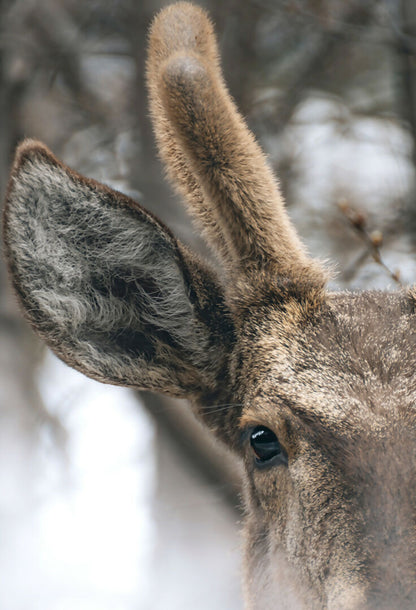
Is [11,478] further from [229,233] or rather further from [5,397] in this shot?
[229,233]

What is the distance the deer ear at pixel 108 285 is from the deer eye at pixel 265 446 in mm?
602

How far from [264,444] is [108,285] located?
1.23 metres

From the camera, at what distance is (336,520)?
3389 millimetres

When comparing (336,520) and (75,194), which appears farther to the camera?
(75,194)

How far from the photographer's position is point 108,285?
4.41m

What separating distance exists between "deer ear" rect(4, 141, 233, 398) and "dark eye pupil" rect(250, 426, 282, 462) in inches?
23.5

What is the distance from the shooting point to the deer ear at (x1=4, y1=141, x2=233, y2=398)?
388 centimetres

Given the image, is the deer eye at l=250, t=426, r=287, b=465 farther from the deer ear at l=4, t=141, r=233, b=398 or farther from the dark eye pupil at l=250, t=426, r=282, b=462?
the deer ear at l=4, t=141, r=233, b=398

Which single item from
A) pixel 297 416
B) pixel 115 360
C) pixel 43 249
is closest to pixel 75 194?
pixel 43 249

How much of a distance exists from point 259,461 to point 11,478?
4.55 m

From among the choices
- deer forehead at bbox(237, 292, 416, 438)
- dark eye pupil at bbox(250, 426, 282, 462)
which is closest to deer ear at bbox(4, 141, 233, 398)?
deer forehead at bbox(237, 292, 416, 438)

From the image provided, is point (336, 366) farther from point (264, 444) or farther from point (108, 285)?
point (108, 285)

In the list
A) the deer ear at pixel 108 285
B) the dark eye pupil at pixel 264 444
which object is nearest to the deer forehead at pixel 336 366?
the dark eye pupil at pixel 264 444

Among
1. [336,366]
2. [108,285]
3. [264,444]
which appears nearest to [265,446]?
[264,444]
